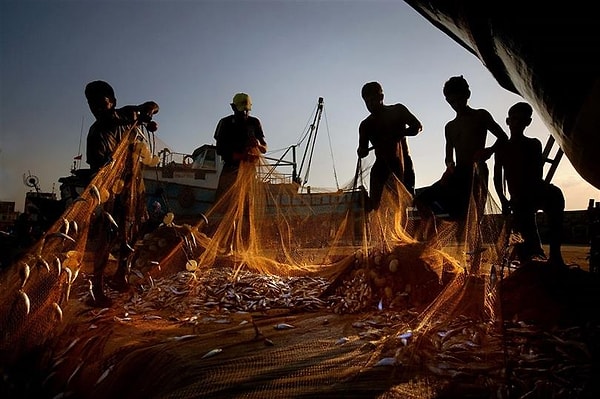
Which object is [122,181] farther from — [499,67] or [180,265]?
[499,67]

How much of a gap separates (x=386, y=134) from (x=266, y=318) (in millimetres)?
3616

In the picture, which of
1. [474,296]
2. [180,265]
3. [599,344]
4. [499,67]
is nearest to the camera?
[499,67]

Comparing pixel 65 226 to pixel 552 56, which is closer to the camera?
pixel 552 56

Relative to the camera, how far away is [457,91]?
542 cm

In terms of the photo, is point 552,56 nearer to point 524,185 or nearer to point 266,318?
point 266,318

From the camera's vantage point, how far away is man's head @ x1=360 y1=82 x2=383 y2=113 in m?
6.11

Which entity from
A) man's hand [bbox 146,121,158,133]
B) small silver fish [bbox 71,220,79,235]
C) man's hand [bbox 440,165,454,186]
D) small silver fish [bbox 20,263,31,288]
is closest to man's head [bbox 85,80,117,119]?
man's hand [bbox 146,121,158,133]

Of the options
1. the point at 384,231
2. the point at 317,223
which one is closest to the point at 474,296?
the point at 384,231

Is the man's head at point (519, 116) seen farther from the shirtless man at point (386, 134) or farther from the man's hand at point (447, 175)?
the shirtless man at point (386, 134)

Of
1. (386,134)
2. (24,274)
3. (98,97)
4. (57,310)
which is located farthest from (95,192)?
(386,134)

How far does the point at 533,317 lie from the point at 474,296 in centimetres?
49

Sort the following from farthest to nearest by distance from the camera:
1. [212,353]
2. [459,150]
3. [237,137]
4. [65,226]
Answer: [237,137]
[459,150]
[65,226]
[212,353]

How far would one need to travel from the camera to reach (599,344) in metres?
2.25

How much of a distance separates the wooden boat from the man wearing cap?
594cm
